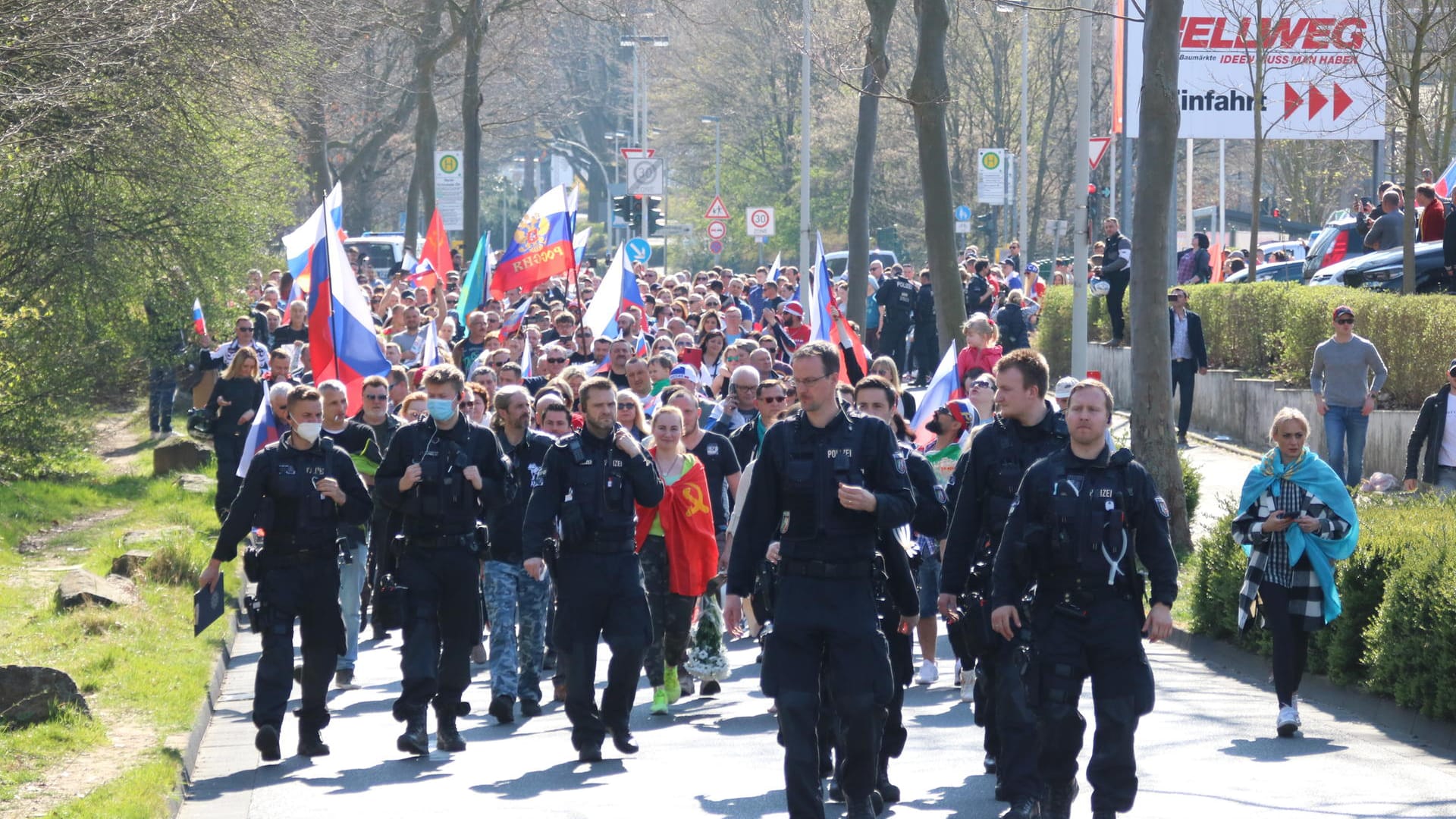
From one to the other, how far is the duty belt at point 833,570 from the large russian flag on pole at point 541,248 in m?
14.6

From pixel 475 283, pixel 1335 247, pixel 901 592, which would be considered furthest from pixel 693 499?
pixel 1335 247

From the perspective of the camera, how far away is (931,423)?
10.5 m

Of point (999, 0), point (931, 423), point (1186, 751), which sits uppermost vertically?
point (999, 0)

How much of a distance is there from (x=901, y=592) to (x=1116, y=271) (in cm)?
1839

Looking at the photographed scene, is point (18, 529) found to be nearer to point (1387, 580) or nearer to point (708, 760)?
point (708, 760)

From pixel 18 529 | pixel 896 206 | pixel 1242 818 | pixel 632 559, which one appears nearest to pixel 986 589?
pixel 1242 818

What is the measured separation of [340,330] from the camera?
13109mm

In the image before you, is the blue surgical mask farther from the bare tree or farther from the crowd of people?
the bare tree

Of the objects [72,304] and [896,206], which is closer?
[72,304]

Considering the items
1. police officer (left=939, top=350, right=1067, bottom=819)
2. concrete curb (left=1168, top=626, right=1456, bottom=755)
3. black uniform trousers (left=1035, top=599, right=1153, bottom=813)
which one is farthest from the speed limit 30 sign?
black uniform trousers (left=1035, top=599, right=1153, bottom=813)

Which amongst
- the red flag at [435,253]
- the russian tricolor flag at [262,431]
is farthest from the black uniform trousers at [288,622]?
the red flag at [435,253]

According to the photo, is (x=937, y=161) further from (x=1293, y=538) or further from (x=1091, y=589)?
(x=1091, y=589)

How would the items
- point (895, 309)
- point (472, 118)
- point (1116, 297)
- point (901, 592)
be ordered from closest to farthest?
1. point (901, 592)
2. point (1116, 297)
3. point (895, 309)
4. point (472, 118)

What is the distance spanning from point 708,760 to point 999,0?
8.78 meters
